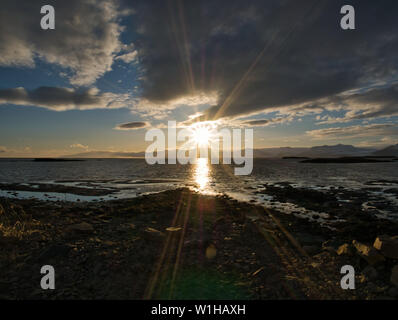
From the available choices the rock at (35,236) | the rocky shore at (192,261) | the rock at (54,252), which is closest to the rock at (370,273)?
the rocky shore at (192,261)

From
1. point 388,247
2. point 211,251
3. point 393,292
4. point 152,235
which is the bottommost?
point 211,251

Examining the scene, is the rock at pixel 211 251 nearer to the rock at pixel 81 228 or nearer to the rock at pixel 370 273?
the rock at pixel 370 273

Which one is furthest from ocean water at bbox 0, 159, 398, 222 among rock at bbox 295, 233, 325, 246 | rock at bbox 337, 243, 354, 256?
rock at bbox 337, 243, 354, 256

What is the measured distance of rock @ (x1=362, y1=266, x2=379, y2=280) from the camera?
7090 mm

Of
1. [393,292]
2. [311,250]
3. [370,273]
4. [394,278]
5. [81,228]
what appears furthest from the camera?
[81,228]

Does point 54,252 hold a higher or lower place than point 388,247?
lower

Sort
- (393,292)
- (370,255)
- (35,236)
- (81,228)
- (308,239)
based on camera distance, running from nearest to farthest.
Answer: (393,292) → (370,255) → (35,236) → (81,228) → (308,239)

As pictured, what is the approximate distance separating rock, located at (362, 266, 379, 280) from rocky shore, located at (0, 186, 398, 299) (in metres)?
0.03

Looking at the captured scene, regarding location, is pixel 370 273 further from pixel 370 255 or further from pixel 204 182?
pixel 204 182

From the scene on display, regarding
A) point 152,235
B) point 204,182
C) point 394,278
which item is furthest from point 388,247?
point 204,182

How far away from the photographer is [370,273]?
723 cm

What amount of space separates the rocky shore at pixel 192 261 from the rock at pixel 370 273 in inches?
1.2

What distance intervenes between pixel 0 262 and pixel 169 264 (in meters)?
6.20

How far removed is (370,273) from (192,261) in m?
6.39
